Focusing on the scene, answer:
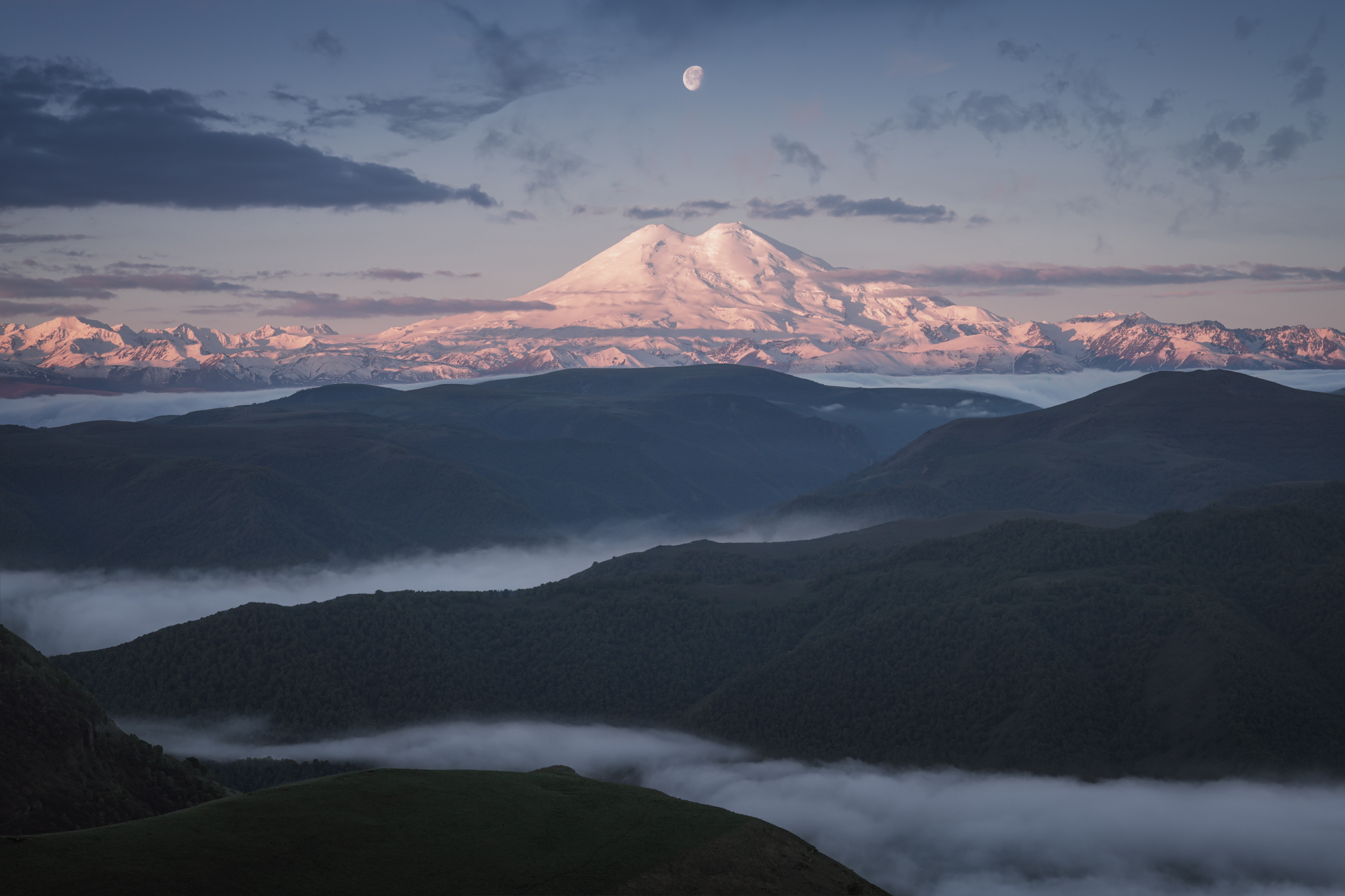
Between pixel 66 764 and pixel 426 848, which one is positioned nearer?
pixel 426 848

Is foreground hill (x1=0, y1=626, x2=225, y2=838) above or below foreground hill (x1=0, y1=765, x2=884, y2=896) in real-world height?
below

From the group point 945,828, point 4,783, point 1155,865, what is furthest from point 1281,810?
point 4,783

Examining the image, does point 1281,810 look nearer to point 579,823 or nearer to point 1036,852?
point 1036,852

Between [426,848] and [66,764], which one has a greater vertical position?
[426,848]

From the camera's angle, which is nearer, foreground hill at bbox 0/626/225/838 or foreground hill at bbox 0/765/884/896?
foreground hill at bbox 0/765/884/896
